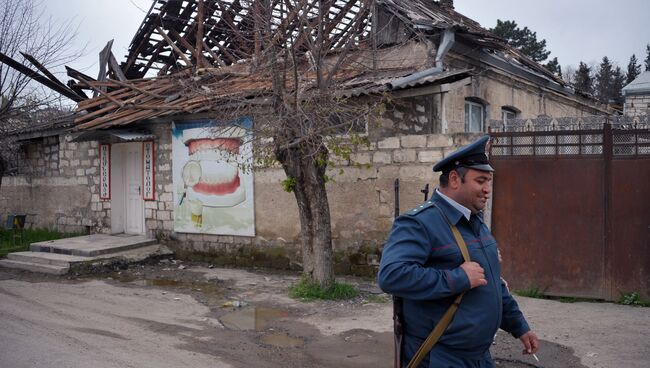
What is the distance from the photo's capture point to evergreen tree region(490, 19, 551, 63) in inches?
1421

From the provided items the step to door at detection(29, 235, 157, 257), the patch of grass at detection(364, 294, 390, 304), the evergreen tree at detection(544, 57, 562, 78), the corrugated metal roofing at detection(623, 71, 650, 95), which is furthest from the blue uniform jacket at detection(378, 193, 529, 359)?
the evergreen tree at detection(544, 57, 562, 78)

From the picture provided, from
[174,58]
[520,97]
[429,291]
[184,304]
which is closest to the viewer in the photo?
[429,291]

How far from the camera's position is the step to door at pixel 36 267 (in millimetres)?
10250

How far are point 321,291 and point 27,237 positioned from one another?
31.2 feet

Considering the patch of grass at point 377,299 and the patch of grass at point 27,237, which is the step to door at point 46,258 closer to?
the patch of grass at point 27,237

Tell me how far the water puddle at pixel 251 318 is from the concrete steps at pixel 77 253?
14.3ft

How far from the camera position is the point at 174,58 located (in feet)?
48.4

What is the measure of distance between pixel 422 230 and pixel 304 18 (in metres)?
5.46

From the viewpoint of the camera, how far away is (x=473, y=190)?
283 cm

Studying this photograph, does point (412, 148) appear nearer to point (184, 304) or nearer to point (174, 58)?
point (184, 304)

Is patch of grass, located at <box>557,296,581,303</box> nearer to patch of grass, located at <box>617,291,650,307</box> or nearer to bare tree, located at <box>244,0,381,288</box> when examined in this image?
patch of grass, located at <box>617,291,650,307</box>

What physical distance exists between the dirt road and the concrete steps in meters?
1.31

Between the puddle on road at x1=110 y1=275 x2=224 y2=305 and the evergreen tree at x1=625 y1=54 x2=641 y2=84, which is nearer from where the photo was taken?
the puddle on road at x1=110 y1=275 x2=224 y2=305

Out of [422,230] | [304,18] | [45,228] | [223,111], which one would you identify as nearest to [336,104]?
[304,18]
